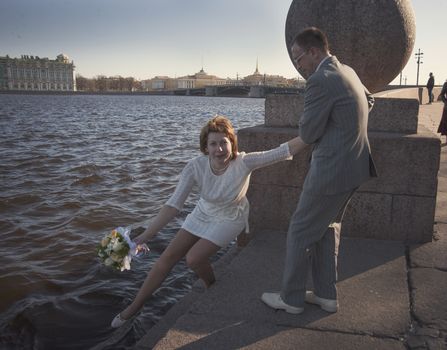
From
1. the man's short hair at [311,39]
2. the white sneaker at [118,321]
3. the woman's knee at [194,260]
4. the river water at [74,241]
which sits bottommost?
the river water at [74,241]

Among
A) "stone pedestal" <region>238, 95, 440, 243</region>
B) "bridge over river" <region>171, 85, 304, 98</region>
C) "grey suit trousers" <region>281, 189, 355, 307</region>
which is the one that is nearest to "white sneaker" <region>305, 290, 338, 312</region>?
"grey suit trousers" <region>281, 189, 355, 307</region>

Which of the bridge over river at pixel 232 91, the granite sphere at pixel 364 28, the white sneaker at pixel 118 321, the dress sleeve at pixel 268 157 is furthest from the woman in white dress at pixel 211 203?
the bridge over river at pixel 232 91

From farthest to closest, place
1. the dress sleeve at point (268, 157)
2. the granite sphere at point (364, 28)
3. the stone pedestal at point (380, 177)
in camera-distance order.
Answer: the granite sphere at point (364, 28)
the stone pedestal at point (380, 177)
the dress sleeve at point (268, 157)

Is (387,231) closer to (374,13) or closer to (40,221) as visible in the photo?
(374,13)

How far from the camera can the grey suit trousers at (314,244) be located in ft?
8.34

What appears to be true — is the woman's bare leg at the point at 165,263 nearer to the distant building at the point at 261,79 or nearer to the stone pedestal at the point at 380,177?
the stone pedestal at the point at 380,177

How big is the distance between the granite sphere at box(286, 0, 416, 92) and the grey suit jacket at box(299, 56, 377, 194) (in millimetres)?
1637

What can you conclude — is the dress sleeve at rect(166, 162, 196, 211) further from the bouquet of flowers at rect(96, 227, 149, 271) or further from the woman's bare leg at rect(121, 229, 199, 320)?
the bouquet of flowers at rect(96, 227, 149, 271)

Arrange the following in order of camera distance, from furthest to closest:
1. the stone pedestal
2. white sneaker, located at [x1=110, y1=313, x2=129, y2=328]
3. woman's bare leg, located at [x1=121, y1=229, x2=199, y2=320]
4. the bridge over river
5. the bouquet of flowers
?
1. the bridge over river
2. the stone pedestal
3. white sneaker, located at [x1=110, y1=313, x2=129, y2=328]
4. woman's bare leg, located at [x1=121, y1=229, x2=199, y2=320]
5. the bouquet of flowers

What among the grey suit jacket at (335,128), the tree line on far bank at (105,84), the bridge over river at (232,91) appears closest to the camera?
the grey suit jacket at (335,128)

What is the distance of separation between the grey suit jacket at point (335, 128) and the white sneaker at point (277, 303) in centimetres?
69

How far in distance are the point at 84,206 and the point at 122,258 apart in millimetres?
5322

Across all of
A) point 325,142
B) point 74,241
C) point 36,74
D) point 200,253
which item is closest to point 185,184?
point 200,253

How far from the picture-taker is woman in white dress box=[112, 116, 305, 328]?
3094mm
